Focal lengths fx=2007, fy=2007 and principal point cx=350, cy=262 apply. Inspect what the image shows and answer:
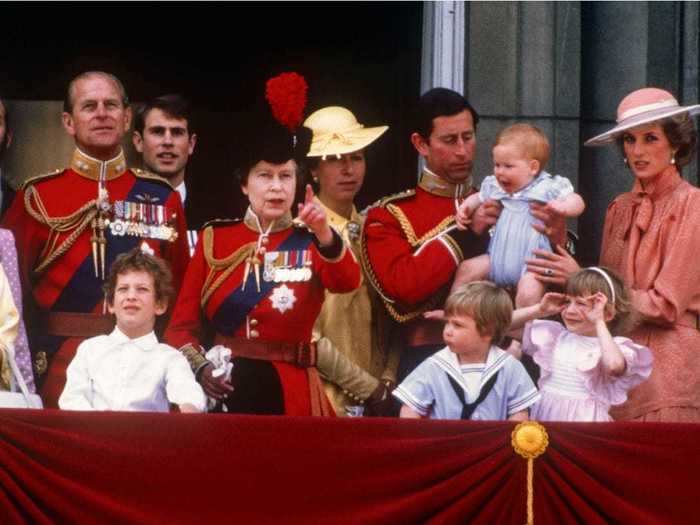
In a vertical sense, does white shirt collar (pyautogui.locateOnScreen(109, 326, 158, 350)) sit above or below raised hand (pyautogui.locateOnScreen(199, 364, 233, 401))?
above

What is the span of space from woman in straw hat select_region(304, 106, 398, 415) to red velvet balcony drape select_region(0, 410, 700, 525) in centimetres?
70

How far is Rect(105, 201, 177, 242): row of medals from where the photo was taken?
25.7 ft

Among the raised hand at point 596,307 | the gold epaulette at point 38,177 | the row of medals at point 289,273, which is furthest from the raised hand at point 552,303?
the gold epaulette at point 38,177

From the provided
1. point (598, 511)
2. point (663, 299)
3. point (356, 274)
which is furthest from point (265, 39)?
point (598, 511)

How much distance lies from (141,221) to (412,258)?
3.51ft

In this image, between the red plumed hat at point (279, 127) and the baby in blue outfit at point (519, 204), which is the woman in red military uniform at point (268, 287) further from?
the baby in blue outfit at point (519, 204)

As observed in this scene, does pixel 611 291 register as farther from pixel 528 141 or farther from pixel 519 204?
pixel 528 141

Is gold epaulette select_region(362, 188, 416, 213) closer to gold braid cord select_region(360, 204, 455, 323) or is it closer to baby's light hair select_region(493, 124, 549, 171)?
gold braid cord select_region(360, 204, 455, 323)

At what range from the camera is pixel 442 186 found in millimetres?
7969

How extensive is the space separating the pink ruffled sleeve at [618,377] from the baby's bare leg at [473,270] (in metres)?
0.58

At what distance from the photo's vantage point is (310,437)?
7.09 m

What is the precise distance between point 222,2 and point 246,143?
4.63 feet

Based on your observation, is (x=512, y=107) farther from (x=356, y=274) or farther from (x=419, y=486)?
(x=419, y=486)

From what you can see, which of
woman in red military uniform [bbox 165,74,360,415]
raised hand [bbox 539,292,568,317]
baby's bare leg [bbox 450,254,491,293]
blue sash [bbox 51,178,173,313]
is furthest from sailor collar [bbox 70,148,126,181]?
raised hand [bbox 539,292,568,317]
